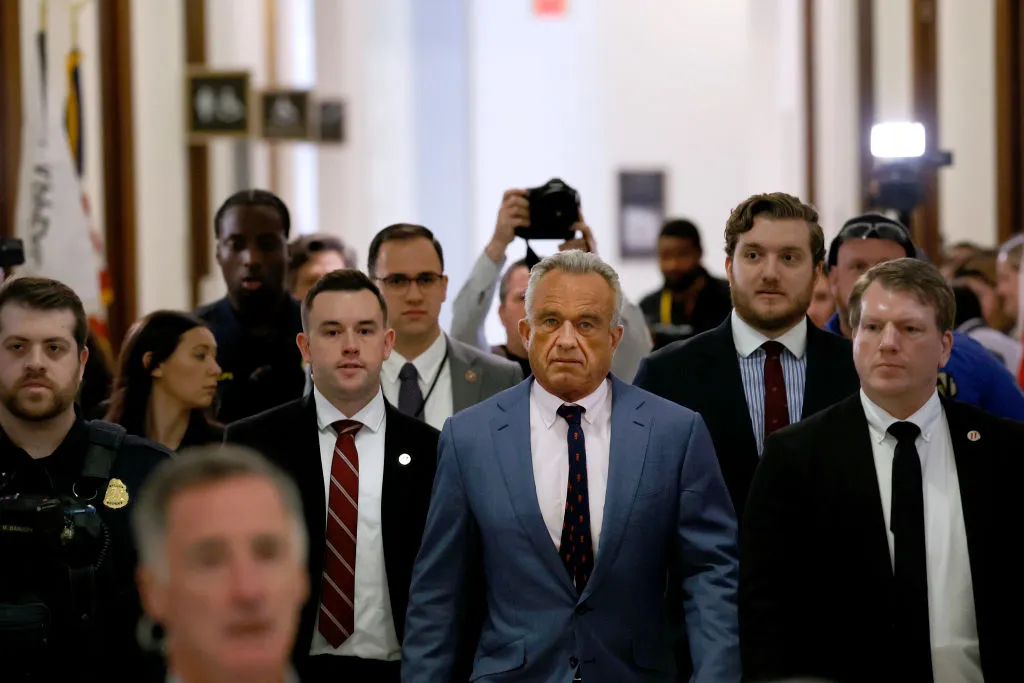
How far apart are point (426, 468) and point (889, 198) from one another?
4701mm

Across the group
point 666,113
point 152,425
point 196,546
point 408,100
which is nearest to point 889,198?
point 152,425

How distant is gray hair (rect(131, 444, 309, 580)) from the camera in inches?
64.9

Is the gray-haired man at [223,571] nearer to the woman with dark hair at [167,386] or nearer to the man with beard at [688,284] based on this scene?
the woman with dark hair at [167,386]

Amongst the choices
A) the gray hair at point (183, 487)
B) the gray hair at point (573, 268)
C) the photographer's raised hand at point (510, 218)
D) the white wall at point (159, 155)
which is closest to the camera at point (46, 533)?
the gray hair at point (573, 268)

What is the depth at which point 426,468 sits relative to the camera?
388cm

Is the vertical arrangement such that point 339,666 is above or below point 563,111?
below

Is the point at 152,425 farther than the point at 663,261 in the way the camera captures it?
No

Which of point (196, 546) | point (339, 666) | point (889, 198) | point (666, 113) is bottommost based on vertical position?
point (339, 666)

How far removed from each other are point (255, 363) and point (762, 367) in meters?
1.83

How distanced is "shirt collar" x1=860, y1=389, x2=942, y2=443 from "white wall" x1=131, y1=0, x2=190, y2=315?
24.2ft

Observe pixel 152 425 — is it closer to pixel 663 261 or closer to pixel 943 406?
pixel 943 406

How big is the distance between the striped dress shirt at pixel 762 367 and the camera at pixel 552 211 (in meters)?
0.98

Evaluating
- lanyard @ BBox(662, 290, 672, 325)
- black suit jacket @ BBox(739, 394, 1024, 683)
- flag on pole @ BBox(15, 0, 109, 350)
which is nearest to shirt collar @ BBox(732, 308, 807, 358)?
black suit jacket @ BBox(739, 394, 1024, 683)

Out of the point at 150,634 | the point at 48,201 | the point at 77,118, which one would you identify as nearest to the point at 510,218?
the point at 150,634
